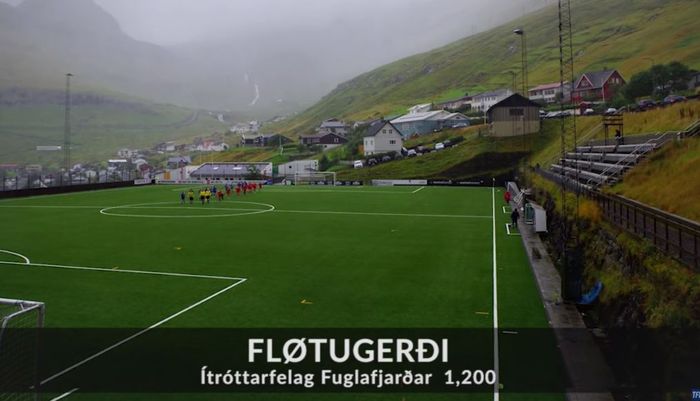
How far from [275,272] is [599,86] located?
370ft

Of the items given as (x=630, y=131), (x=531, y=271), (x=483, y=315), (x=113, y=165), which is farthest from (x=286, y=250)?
(x=113, y=165)

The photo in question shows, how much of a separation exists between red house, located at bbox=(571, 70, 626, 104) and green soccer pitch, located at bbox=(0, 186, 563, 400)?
3448 inches

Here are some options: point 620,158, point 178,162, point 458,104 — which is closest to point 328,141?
point 178,162

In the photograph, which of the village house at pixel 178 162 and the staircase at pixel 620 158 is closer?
the staircase at pixel 620 158

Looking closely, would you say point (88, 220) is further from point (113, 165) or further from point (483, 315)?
point (113, 165)

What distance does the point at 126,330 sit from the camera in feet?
43.9

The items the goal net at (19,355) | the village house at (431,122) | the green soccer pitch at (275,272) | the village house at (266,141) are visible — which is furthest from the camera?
the village house at (266,141)

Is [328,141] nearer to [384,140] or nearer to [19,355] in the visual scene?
[384,140]

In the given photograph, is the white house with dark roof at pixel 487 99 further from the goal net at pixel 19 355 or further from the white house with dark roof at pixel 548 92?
the goal net at pixel 19 355

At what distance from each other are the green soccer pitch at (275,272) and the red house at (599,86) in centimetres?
8758

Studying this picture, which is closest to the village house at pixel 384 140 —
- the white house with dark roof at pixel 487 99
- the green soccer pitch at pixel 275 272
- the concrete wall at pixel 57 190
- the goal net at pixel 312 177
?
the goal net at pixel 312 177

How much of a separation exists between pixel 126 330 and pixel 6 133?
22414 cm

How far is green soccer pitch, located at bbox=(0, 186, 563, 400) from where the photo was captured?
1437cm

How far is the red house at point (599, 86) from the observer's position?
112812 millimetres
